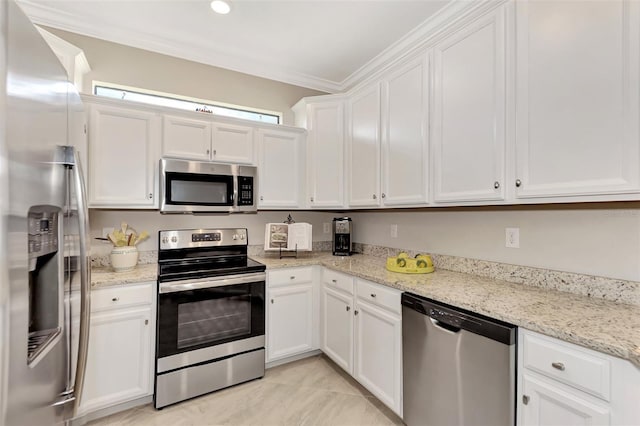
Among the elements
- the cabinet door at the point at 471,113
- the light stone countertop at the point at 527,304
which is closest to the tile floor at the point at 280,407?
the light stone countertop at the point at 527,304

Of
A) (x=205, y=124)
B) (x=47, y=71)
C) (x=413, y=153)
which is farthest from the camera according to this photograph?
(x=205, y=124)

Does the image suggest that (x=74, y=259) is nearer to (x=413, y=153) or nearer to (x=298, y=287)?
(x=298, y=287)

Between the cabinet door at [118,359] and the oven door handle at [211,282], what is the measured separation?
0.20 meters

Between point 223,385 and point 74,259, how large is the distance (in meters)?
1.64

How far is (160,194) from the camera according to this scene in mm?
2336

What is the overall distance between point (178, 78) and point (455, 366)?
3057mm

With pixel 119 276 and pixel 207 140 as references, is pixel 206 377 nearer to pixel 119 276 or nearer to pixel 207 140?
pixel 119 276

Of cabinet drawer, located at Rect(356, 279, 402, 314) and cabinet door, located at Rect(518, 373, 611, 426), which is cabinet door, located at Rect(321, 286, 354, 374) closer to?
cabinet drawer, located at Rect(356, 279, 402, 314)

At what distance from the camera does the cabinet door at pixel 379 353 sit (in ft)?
5.97

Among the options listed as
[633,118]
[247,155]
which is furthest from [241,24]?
[633,118]

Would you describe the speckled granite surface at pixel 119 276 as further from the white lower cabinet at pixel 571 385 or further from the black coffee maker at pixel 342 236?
the white lower cabinet at pixel 571 385

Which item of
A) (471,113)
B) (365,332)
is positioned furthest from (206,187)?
(471,113)

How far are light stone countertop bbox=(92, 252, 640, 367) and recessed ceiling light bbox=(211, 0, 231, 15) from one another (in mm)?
1958

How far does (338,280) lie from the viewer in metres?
2.38
